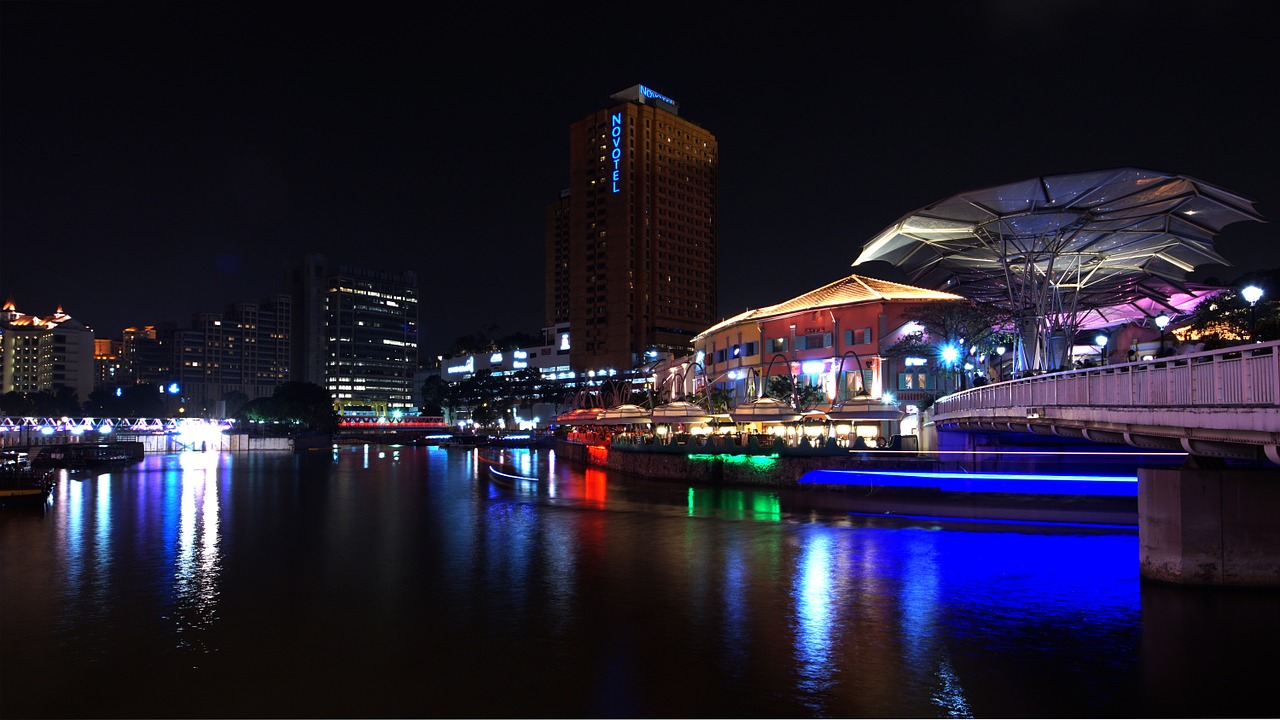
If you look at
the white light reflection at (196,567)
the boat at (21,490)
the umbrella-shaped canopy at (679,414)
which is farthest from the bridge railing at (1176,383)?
the boat at (21,490)

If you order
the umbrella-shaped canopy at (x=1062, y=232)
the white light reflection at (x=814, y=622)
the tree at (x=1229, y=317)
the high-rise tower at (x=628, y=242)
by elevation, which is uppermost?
the high-rise tower at (x=628, y=242)

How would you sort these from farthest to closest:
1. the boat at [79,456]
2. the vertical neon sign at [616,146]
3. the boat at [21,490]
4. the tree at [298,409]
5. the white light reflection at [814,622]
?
the vertical neon sign at [616,146] → the tree at [298,409] → the boat at [79,456] → the boat at [21,490] → the white light reflection at [814,622]

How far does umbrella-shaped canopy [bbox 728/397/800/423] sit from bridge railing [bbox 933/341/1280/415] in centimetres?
2491

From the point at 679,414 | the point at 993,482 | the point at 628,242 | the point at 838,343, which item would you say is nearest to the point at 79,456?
the point at 679,414

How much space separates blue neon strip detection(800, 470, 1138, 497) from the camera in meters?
39.5

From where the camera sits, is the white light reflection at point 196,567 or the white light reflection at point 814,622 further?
the white light reflection at point 196,567

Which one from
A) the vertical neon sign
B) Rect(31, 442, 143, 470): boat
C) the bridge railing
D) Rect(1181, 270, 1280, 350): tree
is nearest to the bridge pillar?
the bridge railing

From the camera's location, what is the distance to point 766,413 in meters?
57.1

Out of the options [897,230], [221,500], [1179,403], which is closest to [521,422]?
[221,500]

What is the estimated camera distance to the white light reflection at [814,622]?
17.1 meters

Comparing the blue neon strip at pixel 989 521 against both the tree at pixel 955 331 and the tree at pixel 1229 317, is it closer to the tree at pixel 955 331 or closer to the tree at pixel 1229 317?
the tree at pixel 1229 317

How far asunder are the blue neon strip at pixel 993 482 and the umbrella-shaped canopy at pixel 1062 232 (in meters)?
10.7

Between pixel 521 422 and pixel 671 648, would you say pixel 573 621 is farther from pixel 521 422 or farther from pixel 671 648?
pixel 521 422

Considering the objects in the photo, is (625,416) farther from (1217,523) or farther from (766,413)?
(1217,523)
